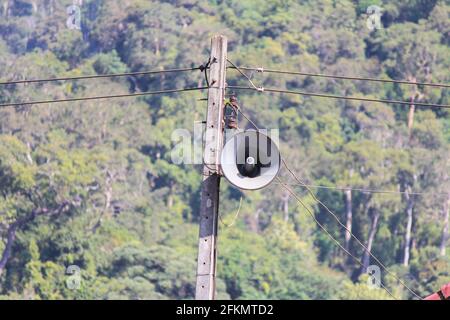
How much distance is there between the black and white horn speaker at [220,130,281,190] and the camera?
19281mm

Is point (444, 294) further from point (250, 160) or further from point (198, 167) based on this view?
point (198, 167)

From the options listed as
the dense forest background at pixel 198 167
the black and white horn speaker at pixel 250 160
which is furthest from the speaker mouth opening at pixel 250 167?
the dense forest background at pixel 198 167

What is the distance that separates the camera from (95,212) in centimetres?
9706

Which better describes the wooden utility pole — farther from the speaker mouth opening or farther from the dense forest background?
the dense forest background

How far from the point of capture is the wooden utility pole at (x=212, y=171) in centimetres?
1909

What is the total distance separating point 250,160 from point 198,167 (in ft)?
298

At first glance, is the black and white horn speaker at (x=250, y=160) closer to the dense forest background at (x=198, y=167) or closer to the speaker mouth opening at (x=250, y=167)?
the speaker mouth opening at (x=250, y=167)

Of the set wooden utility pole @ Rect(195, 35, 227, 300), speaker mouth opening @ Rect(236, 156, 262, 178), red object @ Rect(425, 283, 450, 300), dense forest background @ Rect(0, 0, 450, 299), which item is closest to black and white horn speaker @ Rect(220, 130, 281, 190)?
speaker mouth opening @ Rect(236, 156, 262, 178)

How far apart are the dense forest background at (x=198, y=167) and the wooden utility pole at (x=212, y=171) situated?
6337cm

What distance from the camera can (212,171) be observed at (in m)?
19.5

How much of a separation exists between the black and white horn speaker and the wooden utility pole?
8.6 inches

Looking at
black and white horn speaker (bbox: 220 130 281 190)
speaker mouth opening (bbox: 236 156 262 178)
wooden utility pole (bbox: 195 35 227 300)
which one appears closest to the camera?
wooden utility pole (bbox: 195 35 227 300)
